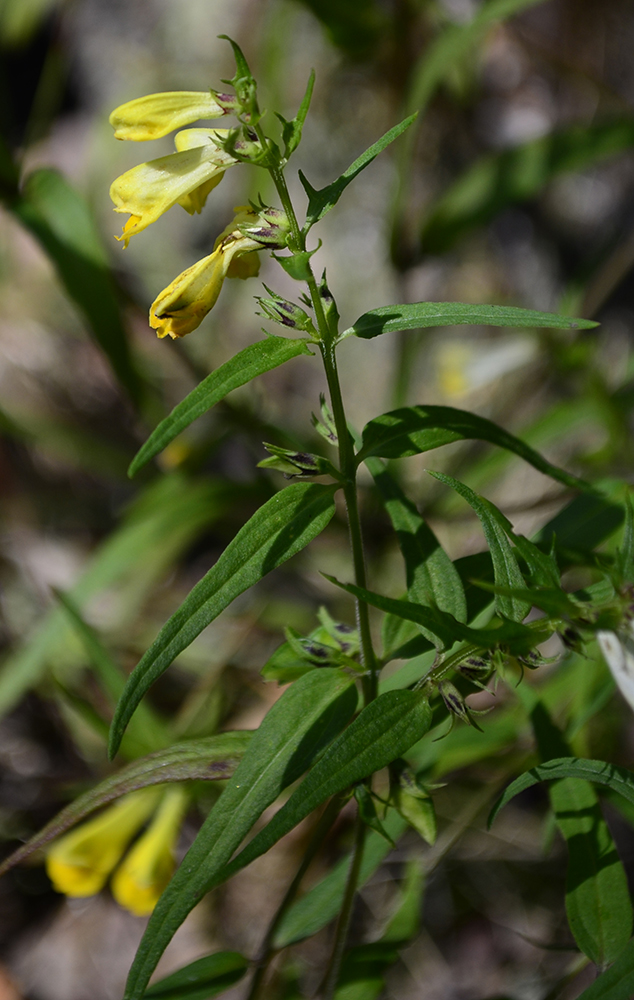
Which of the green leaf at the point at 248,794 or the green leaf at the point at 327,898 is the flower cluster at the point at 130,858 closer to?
the green leaf at the point at 327,898

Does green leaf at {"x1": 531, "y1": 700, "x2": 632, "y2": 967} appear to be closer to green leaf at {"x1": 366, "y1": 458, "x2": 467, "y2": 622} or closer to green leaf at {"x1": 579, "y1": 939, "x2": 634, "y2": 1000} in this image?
green leaf at {"x1": 579, "y1": 939, "x2": 634, "y2": 1000}

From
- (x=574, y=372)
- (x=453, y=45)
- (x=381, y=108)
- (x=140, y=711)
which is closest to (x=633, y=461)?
(x=574, y=372)

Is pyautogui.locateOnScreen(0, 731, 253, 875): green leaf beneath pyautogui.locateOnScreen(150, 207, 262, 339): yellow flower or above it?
beneath

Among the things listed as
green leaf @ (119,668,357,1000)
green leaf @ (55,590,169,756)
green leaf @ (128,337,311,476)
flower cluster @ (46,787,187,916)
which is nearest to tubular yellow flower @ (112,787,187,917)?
flower cluster @ (46,787,187,916)

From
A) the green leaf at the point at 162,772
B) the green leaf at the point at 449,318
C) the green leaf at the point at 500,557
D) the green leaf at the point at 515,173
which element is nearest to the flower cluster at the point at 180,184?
the green leaf at the point at 449,318

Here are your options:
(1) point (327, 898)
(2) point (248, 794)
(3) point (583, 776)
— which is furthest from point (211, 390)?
(1) point (327, 898)

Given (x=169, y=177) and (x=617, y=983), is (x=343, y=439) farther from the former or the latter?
(x=617, y=983)
